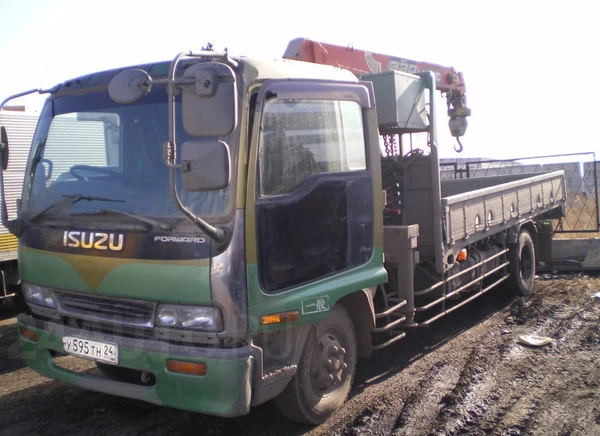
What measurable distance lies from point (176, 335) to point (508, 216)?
519cm

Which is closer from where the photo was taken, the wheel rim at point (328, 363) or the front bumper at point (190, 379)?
the front bumper at point (190, 379)

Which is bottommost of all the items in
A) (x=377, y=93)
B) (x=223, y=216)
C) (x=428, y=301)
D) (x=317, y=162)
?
(x=428, y=301)

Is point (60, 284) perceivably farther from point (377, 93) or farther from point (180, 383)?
point (377, 93)

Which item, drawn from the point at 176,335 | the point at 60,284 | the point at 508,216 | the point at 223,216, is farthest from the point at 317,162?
the point at 508,216

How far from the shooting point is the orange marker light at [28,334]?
14.1 ft

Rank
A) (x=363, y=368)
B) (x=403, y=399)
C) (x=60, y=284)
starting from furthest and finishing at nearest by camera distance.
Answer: (x=363, y=368) → (x=403, y=399) → (x=60, y=284)

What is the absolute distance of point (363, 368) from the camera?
568 cm

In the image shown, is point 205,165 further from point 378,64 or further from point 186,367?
point 378,64

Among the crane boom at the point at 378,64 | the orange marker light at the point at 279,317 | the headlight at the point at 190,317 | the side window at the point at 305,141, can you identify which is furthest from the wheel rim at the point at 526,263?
the headlight at the point at 190,317

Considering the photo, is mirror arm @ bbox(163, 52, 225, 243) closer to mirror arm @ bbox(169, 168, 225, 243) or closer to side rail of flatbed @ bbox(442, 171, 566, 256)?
mirror arm @ bbox(169, 168, 225, 243)

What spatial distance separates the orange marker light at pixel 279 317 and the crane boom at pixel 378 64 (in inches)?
118

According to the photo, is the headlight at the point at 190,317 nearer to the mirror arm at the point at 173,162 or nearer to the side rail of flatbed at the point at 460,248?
the mirror arm at the point at 173,162


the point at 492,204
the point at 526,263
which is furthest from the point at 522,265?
the point at 492,204

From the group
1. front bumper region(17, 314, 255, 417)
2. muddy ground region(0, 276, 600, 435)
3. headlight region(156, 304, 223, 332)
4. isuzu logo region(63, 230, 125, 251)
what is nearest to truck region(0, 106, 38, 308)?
muddy ground region(0, 276, 600, 435)
